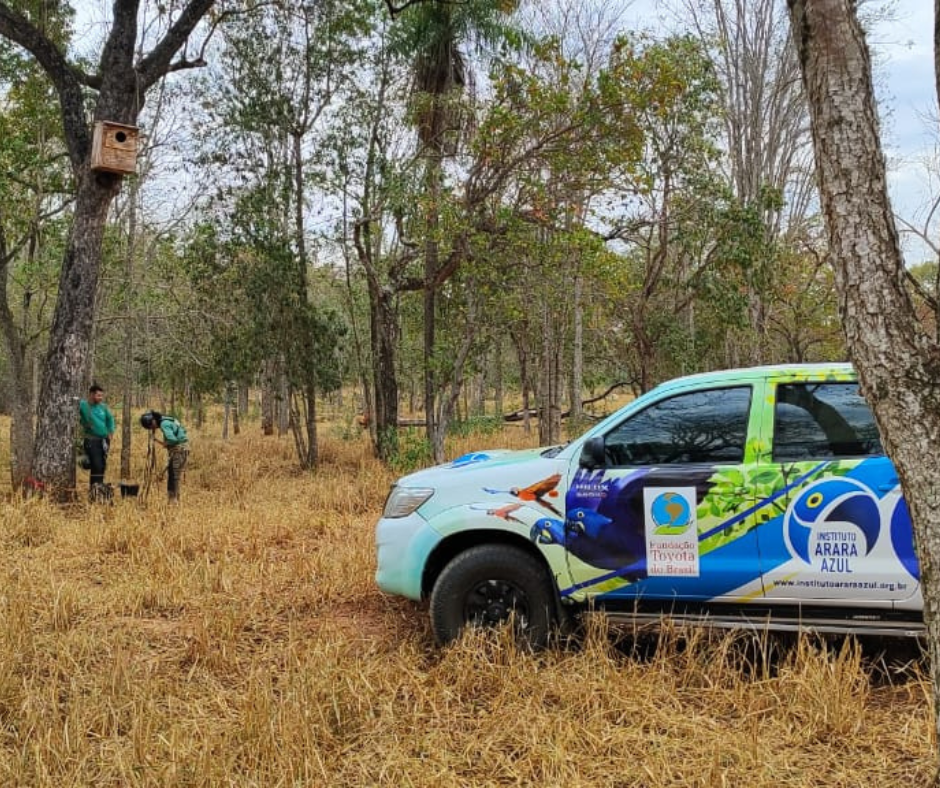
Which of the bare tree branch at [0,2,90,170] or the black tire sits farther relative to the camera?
the bare tree branch at [0,2,90,170]

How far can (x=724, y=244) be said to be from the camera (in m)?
12.8

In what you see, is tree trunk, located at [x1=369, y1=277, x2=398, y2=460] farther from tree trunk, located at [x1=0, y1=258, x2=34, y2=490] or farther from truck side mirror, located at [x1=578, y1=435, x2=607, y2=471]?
truck side mirror, located at [x1=578, y1=435, x2=607, y2=471]

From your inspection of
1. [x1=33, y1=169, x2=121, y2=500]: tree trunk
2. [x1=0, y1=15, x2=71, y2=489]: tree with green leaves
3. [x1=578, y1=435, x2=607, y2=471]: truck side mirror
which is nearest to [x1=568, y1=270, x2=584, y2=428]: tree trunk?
[x1=33, y1=169, x2=121, y2=500]: tree trunk

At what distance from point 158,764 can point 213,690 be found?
0.88 metres

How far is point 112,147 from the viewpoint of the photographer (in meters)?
9.73

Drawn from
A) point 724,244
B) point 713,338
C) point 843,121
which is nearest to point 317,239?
point 724,244

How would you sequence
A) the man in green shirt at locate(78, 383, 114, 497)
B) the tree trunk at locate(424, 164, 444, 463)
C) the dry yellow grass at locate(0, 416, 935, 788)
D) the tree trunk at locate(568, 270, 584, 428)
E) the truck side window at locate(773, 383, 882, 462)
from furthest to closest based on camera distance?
the tree trunk at locate(568, 270, 584, 428) < the tree trunk at locate(424, 164, 444, 463) < the man in green shirt at locate(78, 383, 114, 497) < the truck side window at locate(773, 383, 882, 462) < the dry yellow grass at locate(0, 416, 935, 788)

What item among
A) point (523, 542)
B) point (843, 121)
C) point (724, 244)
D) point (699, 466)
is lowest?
point (523, 542)

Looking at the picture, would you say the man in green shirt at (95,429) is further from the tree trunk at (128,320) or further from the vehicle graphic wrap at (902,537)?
the vehicle graphic wrap at (902,537)

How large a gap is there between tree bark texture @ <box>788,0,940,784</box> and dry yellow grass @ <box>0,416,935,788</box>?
4.19 feet

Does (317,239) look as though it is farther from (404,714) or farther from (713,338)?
(404,714)

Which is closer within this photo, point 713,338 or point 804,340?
point 804,340

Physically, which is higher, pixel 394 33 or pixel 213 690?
pixel 394 33

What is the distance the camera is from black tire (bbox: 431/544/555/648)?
430 cm
